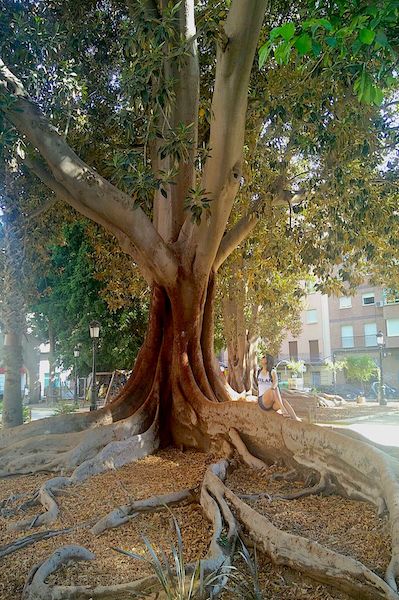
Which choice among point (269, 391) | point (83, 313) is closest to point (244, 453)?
point (269, 391)

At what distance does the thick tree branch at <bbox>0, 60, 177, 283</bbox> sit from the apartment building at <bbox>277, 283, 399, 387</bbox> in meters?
28.0

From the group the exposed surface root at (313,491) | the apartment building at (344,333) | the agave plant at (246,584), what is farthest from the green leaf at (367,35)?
the apartment building at (344,333)

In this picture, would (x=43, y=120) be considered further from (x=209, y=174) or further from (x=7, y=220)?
(x=7, y=220)

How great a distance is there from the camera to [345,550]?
10.7 ft

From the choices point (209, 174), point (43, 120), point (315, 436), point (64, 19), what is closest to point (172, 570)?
point (315, 436)

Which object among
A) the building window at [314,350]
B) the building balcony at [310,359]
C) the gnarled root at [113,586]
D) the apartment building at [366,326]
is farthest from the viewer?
the building window at [314,350]

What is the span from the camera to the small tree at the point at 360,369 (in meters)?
30.4

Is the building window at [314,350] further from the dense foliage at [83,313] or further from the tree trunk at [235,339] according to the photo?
the tree trunk at [235,339]

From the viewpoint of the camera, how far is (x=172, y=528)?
4.13 metres

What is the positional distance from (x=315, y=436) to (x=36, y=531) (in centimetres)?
278

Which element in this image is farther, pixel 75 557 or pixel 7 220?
pixel 7 220

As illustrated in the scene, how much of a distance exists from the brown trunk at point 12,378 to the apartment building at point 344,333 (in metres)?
23.9

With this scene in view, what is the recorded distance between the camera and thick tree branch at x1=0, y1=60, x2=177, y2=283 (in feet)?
19.6

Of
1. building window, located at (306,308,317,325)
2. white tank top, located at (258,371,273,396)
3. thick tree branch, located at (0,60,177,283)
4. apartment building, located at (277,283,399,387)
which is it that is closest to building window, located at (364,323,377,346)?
apartment building, located at (277,283,399,387)
